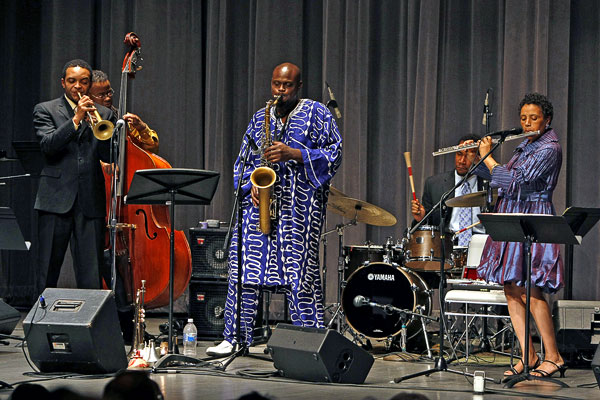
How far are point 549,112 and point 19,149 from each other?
3306mm

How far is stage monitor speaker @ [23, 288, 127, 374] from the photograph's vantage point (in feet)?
15.2

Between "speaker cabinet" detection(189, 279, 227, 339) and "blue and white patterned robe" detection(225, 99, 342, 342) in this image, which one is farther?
"speaker cabinet" detection(189, 279, 227, 339)

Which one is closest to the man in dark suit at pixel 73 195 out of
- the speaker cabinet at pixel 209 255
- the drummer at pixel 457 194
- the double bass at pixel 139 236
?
the double bass at pixel 139 236

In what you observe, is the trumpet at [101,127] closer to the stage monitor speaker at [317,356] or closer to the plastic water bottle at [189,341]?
the plastic water bottle at [189,341]

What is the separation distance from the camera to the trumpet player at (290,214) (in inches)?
213

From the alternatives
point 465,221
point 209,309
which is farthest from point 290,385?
point 465,221

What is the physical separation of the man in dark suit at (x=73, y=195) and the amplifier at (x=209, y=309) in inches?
48.3

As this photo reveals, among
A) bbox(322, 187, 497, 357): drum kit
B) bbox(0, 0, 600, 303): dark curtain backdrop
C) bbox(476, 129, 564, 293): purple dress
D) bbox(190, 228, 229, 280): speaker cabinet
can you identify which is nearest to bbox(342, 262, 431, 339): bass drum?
bbox(322, 187, 497, 357): drum kit

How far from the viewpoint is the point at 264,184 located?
17.3 ft

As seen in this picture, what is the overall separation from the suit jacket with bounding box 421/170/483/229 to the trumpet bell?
114 inches

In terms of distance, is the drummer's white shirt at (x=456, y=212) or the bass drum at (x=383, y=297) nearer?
the bass drum at (x=383, y=297)

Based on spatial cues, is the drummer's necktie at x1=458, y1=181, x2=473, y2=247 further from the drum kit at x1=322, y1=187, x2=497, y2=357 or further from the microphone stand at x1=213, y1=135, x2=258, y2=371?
the microphone stand at x1=213, y1=135, x2=258, y2=371

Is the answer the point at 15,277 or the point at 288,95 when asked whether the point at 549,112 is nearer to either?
the point at 288,95

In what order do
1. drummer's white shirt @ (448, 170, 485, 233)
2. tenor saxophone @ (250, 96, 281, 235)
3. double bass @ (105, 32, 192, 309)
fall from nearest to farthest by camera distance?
tenor saxophone @ (250, 96, 281, 235) → double bass @ (105, 32, 192, 309) → drummer's white shirt @ (448, 170, 485, 233)
